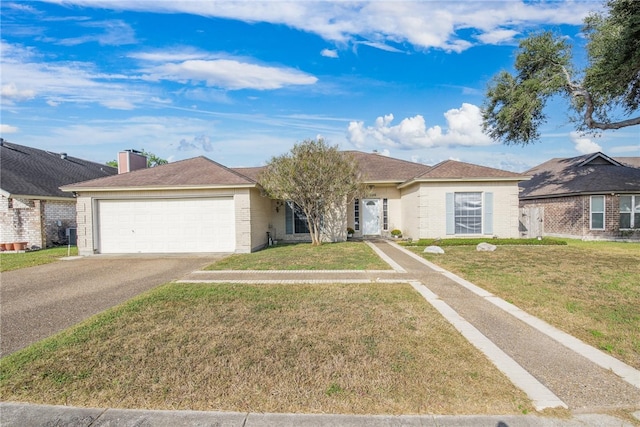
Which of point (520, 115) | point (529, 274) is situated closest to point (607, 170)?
point (520, 115)

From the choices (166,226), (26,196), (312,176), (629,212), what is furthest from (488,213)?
(26,196)

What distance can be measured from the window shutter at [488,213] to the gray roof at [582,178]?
458 centimetres

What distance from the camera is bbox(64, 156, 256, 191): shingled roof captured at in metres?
12.7

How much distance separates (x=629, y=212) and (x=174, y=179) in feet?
66.7

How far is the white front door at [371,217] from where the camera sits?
58.4 feet

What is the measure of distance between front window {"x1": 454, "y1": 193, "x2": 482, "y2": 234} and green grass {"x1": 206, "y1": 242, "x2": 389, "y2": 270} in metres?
5.10

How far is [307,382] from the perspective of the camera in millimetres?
3232

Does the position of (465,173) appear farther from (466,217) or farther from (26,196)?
(26,196)

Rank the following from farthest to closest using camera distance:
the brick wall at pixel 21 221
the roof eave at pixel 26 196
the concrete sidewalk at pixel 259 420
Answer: the brick wall at pixel 21 221 < the roof eave at pixel 26 196 < the concrete sidewalk at pixel 259 420

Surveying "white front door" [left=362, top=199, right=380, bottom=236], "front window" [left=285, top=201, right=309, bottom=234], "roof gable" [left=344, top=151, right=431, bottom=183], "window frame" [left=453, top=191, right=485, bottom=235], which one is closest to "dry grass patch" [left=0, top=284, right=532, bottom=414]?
"window frame" [left=453, top=191, right=485, bottom=235]

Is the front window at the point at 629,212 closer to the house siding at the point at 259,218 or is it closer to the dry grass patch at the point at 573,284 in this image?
the dry grass patch at the point at 573,284

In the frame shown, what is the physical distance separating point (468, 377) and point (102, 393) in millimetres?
3488

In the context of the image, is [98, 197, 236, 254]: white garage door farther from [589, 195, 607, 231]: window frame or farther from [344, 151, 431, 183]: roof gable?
[589, 195, 607, 231]: window frame

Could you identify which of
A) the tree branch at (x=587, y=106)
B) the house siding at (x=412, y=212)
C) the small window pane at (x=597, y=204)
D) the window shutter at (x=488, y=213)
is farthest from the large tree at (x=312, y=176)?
the tree branch at (x=587, y=106)
